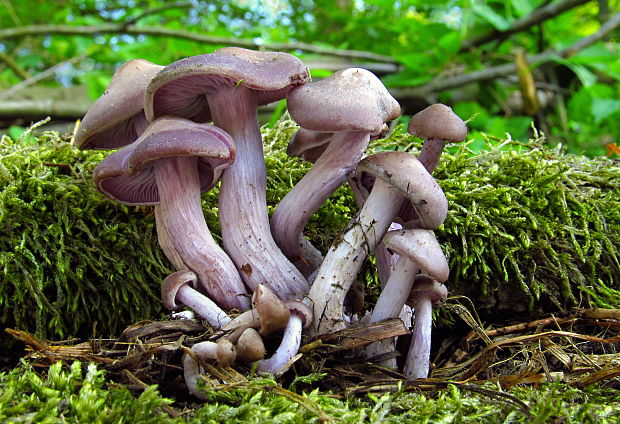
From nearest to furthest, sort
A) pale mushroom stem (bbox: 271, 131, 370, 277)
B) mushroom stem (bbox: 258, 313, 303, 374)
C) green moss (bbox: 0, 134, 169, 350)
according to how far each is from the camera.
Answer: mushroom stem (bbox: 258, 313, 303, 374), pale mushroom stem (bbox: 271, 131, 370, 277), green moss (bbox: 0, 134, 169, 350)

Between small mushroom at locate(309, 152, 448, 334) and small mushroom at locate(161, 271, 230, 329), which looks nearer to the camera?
small mushroom at locate(309, 152, 448, 334)

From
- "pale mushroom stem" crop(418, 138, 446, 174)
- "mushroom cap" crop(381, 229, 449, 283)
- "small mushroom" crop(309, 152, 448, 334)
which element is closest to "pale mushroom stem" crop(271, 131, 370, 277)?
"small mushroom" crop(309, 152, 448, 334)

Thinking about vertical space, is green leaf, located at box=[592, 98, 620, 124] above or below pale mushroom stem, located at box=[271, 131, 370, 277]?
below

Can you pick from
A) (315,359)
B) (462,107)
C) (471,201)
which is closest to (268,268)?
(315,359)

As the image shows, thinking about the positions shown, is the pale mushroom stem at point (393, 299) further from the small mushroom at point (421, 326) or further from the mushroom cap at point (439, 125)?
the mushroom cap at point (439, 125)

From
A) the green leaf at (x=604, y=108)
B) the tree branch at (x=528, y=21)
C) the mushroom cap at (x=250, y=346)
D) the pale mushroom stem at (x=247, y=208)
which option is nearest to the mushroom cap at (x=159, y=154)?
the pale mushroom stem at (x=247, y=208)

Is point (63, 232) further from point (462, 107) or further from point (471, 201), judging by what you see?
point (462, 107)

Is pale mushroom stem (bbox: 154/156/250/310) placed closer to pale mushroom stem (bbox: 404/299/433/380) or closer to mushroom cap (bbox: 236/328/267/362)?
mushroom cap (bbox: 236/328/267/362)

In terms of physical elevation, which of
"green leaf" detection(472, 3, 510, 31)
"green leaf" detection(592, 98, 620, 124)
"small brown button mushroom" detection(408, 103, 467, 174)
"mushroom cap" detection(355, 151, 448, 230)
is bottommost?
"green leaf" detection(592, 98, 620, 124)
